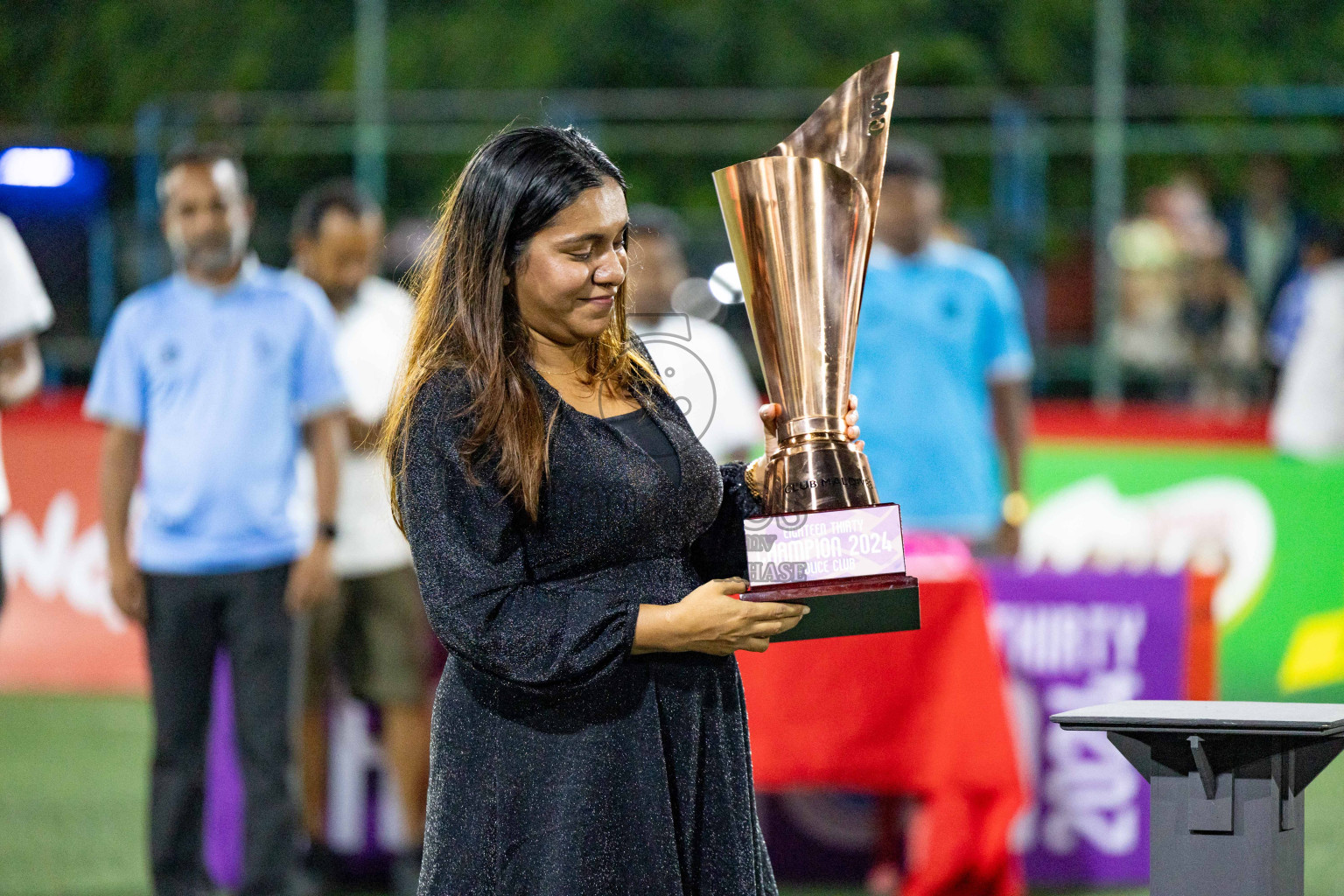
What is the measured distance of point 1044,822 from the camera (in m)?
4.84

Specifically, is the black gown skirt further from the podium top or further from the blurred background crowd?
the podium top

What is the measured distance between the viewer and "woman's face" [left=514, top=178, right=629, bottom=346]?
7.39 ft

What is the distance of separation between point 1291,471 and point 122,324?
4709 mm

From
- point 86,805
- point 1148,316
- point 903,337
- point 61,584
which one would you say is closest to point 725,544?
point 903,337

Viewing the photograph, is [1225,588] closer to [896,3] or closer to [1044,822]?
[1044,822]

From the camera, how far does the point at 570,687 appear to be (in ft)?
7.18

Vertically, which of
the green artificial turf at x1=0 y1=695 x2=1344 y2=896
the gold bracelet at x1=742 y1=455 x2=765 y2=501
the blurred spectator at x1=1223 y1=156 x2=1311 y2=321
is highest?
the blurred spectator at x1=1223 y1=156 x2=1311 y2=321

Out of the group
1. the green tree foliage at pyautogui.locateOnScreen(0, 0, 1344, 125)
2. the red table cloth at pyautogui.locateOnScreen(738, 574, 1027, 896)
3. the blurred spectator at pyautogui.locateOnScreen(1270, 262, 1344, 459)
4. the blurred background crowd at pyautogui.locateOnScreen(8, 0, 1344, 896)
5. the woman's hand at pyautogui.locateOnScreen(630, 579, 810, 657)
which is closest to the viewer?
the woman's hand at pyautogui.locateOnScreen(630, 579, 810, 657)

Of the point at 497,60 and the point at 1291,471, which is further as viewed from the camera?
the point at 497,60

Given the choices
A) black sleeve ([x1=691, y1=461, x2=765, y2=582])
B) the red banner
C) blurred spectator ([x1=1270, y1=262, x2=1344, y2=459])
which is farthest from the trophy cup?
blurred spectator ([x1=1270, y1=262, x2=1344, y2=459])

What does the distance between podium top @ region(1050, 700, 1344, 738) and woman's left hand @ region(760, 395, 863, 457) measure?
46 cm

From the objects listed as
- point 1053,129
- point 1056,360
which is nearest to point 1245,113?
point 1053,129

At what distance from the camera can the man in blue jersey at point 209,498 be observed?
169 inches

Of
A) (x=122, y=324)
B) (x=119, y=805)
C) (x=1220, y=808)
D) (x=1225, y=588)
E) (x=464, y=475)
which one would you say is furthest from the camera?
(x=1225, y=588)
